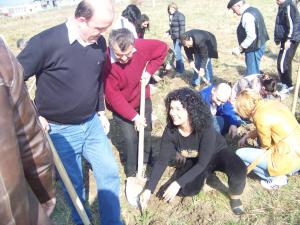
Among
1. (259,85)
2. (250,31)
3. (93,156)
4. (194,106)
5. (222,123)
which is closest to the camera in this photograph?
(93,156)

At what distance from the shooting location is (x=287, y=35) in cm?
581

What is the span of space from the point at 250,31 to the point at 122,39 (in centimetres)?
303

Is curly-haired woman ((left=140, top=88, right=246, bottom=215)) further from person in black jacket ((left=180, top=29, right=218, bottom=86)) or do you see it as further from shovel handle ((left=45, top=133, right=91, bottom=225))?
person in black jacket ((left=180, top=29, right=218, bottom=86))

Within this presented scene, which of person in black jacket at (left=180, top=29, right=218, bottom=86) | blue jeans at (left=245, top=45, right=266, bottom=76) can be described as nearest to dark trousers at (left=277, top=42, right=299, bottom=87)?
blue jeans at (left=245, top=45, right=266, bottom=76)

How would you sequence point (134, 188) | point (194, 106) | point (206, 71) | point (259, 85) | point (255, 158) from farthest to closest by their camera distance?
point (206, 71) → point (259, 85) → point (134, 188) → point (255, 158) → point (194, 106)

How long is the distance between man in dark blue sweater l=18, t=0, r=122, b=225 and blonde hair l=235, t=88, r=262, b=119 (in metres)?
1.23

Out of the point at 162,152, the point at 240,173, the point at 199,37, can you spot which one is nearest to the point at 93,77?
the point at 162,152

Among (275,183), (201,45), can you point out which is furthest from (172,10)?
(275,183)

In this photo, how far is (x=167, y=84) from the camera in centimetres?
705

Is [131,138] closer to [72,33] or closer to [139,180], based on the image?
[139,180]

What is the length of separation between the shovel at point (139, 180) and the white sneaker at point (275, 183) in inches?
47.0

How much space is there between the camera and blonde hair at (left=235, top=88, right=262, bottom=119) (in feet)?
11.0

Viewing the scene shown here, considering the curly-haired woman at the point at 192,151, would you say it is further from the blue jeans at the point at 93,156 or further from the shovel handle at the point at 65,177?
the shovel handle at the point at 65,177

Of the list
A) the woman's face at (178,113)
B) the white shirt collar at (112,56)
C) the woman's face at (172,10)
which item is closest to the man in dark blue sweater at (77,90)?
the white shirt collar at (112,56)
